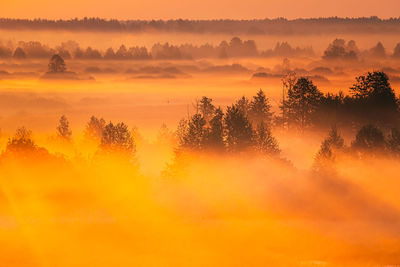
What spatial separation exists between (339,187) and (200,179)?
17705mm

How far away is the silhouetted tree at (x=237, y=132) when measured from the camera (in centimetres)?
9812

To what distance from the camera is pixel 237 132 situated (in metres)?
98.9

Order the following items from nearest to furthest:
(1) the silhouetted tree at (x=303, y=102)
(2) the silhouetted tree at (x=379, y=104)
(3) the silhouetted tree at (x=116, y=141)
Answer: (3) the silhouetted tree at (x=116, y=141)
(2) the silhouetted tree at (x=379, y=104)
(1) the silhouetted tree at (x=303, y=102)

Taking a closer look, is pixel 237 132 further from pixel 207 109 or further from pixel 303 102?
pixel 207 109

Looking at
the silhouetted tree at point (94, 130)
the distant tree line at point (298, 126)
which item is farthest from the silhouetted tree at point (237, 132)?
the silhouetted tree at point (94, 130)

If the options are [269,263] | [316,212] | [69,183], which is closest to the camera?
[269,263]

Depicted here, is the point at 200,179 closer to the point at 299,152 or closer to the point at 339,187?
the point at 339,187

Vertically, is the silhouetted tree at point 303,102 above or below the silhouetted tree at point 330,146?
above

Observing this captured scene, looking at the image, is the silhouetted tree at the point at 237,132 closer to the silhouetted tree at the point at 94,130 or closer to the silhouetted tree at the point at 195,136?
the silhouetted tree at the point at 195,136

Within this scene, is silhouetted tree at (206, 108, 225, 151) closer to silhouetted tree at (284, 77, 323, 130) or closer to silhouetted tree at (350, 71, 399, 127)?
silhouetted tree at (284, 77, 323, 130)

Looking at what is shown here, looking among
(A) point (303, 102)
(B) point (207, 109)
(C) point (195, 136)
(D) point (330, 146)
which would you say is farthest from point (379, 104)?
(C) point (195, 136)

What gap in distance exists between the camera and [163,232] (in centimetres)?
7119

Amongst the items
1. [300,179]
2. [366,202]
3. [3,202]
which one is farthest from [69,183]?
[366,202]

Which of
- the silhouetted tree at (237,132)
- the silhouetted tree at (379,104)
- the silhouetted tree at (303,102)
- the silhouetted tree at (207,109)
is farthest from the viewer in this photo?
the silhouetted tree at (207,109)
